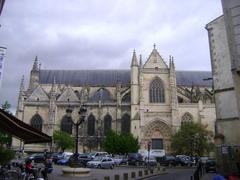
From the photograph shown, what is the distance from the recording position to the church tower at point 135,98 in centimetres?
4216

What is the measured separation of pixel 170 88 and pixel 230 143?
1104 inches

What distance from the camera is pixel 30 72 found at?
5100 centimetres

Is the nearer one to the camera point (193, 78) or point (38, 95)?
point (38, 95)

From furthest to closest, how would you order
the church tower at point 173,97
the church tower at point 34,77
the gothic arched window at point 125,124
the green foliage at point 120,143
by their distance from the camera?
the church tower at point 34,77
the gothic arched window at point 125,124
the church tower at point 173,97
the green foliage at point 120,143

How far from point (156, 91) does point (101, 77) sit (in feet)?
43.0

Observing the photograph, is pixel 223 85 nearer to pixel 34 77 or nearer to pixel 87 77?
pixel 87 77

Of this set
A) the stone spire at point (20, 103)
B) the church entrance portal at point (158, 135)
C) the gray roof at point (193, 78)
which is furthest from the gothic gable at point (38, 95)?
the gray roof at point (193, 78)

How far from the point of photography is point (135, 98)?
143 feet

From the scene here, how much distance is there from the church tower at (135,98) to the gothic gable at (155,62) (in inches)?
75.6

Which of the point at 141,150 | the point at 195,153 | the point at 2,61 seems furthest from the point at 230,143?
the point at 141,150

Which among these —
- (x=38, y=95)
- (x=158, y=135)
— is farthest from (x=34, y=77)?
(x=158, y=135)

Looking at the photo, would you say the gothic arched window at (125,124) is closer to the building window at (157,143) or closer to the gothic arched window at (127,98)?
the gothic arched window at (127,98)

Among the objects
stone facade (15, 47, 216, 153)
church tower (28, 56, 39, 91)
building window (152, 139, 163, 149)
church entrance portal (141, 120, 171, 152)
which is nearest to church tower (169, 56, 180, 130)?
stone facade (15, 47, 216, 153)

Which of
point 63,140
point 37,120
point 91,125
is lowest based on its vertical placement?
point 63,140
